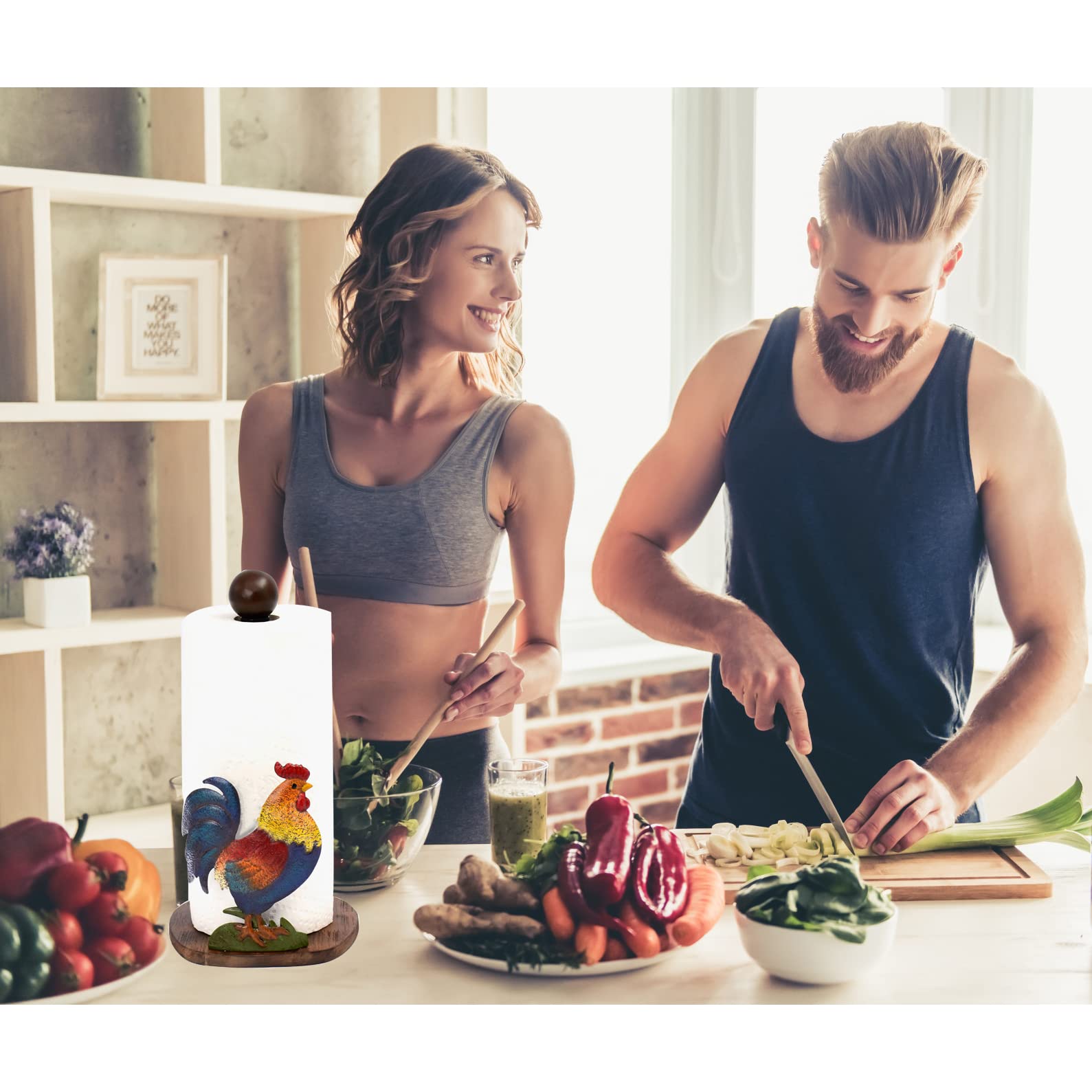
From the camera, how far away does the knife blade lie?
4.14 feet

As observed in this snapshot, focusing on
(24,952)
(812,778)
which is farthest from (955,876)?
(24,952)

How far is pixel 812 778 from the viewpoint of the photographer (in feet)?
4.13

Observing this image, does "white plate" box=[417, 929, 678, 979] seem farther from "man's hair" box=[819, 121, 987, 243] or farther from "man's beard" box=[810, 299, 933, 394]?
"man's hair" box=[819, 121, 987, 243]

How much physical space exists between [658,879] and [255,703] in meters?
0.40

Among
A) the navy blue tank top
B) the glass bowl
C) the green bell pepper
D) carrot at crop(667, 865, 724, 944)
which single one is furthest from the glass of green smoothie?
the green bell pepper

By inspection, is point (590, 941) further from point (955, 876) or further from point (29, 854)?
point (29, 854)

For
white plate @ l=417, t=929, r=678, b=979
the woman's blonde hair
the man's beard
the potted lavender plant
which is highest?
the woman's blonde hair

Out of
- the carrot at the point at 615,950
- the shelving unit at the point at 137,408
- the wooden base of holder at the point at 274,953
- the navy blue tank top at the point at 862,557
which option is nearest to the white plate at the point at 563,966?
the carrot at the point at 615,950

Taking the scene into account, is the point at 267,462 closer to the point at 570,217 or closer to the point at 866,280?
the point at 570,217

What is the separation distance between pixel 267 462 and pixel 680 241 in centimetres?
56

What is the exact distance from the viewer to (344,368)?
4.33 ft

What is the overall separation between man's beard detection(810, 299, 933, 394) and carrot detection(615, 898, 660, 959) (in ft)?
1.85

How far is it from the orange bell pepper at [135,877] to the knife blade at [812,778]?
65cm

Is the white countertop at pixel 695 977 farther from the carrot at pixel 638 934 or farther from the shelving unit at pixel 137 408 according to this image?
the shelving unit at pixel 137 408
